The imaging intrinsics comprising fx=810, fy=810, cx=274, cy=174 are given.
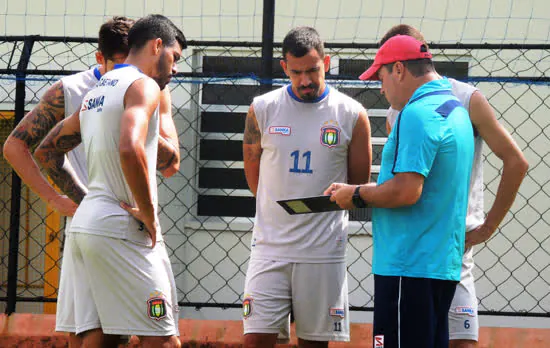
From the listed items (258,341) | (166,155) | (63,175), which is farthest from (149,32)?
(258,341)

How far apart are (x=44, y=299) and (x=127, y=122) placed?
7.83ft

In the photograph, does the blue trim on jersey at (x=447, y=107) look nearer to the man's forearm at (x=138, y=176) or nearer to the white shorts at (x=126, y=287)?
the man's forearm at (x=138, y=176)

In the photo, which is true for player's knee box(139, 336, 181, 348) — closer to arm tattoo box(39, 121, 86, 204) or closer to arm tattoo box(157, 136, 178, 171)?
arm tattoo box(39, 121, 86, 204)

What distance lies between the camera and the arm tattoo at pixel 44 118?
145 inches

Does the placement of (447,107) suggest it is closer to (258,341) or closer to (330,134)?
(330,134)

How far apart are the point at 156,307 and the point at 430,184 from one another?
114 cm

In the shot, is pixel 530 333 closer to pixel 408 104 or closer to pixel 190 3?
pixel 408 104

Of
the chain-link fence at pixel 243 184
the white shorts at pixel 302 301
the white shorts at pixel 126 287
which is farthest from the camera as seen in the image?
the chain-link fence at pixel 243 184

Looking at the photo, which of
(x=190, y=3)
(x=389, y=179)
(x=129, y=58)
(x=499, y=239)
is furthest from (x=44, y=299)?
(x=499, y=239)

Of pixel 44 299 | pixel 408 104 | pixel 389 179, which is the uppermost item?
pixel 408 104

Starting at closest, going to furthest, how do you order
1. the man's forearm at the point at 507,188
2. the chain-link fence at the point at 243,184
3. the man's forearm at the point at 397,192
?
the man's forearm at the point at 397,192, the man's forearm at the point at 507,188, the chain-link fence at the point at 243,184

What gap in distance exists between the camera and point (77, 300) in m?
3.30

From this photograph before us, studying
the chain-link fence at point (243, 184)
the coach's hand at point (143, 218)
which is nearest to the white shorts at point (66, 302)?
the coach's hand at point (143, 218)

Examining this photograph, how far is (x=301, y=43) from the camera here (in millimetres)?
3855
